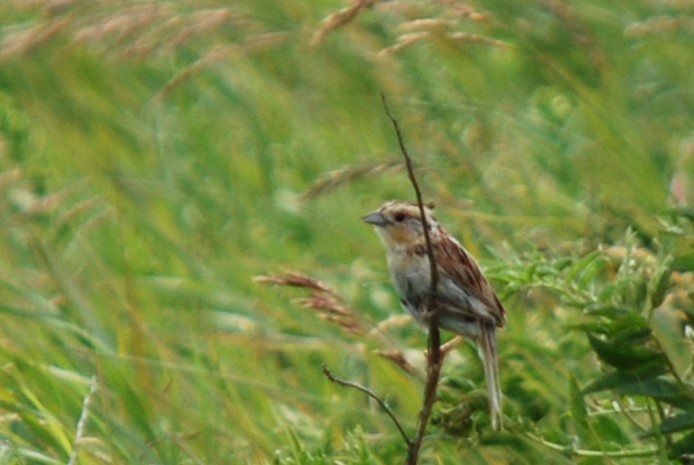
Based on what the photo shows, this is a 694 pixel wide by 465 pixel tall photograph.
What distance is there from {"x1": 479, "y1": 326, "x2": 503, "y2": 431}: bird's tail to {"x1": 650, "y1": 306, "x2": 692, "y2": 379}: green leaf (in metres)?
0.61

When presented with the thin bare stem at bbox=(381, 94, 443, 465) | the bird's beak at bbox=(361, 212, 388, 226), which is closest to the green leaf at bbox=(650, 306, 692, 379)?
the bird's beak at bbox=(361, 212, 388, 226)

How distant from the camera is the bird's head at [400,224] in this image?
3.58 m

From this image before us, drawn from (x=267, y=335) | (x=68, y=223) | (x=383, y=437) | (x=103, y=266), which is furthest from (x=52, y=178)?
(x=383, y=437)

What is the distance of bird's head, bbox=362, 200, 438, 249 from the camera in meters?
3.58

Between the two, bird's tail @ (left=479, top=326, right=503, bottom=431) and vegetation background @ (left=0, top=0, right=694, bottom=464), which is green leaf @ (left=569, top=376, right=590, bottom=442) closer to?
vegetation background @ (left=0, top=0, right=694, bottom=464)

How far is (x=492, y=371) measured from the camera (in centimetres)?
337

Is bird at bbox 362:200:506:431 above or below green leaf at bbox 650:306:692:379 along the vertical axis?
above

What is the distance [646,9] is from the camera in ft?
21.1

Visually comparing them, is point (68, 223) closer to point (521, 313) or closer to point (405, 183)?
point (405, 183)

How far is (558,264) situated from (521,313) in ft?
3.67

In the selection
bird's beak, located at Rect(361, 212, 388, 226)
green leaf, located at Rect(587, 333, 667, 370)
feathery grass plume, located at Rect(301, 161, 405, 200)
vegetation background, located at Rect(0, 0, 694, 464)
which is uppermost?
green leaf, located at Rect(587, 333, 667, 370)

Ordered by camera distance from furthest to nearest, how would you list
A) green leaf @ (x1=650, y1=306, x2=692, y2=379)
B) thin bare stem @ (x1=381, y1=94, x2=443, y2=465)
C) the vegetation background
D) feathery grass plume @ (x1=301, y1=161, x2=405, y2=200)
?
feathery grass plume @ (x1=301, y1=161, x2=405, y2=200) < green leaf @ (x1=650, y1=306, x2=692, y2=379) < the vegetation background < thin bare stem @ (x1=381, y1=94, x2=443, y2=465)

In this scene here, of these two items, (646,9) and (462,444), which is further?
(646,9)

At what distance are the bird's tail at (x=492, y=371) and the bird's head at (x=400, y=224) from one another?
23 cm
